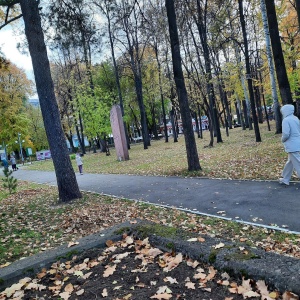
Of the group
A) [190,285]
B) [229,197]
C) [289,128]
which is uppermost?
[289,128]

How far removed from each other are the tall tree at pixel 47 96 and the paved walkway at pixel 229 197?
1.73 metres

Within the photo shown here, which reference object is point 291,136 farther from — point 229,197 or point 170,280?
point 170,280

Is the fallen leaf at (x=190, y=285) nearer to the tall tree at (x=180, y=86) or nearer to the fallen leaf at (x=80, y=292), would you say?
the fallen leaf at (x=80, y=292)

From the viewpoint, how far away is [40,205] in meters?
9.41

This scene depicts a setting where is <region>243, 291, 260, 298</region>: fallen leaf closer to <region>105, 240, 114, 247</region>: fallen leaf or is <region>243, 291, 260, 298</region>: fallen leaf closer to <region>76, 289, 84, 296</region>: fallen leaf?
<region>76, 289, 84, 296</region>: fallen leaf

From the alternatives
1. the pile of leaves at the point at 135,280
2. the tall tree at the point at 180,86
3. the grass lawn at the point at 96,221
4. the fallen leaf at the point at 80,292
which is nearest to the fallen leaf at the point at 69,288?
the pile of leaves at the point at 135,280

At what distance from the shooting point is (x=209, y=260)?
2.83m

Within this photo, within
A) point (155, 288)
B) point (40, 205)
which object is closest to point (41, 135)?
point (40, 205)

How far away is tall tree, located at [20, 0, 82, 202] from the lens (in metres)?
8.67

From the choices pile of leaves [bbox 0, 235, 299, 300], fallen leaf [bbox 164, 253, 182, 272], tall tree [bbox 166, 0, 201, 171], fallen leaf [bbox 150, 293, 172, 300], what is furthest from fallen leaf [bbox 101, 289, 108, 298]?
tall tree [bbox 166, 0, 201, 171]

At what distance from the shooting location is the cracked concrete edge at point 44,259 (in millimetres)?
3180

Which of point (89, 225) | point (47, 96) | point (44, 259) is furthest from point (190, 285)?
point (47, 96)

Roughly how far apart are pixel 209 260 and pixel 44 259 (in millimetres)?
1975

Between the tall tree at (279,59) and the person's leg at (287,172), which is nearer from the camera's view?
the person's leg at (287,172)
